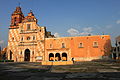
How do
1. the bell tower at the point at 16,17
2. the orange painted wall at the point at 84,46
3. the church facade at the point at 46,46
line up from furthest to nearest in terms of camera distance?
the bell tower at the point at 16,17 → the church facade at the point at 46,46 → the orange painted wall at the point at 84,46

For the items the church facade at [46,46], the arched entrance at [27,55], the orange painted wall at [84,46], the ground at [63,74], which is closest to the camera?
the ground at [63,74]

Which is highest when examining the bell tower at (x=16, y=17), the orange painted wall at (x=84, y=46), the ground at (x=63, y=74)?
the bell tower at (x=16, y=17)

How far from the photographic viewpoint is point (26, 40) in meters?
38.3

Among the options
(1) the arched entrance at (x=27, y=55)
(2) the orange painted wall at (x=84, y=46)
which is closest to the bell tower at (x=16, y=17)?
(1) the arched entrance at (x=27, y=55)

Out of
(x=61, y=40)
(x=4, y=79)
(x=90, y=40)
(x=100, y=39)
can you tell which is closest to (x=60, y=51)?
(x=61, y=40)

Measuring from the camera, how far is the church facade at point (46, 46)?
3453 cm

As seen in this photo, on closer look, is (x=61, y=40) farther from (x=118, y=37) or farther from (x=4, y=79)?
(x=4, y=79)

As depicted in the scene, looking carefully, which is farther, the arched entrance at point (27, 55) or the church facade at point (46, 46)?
the arched entrance at point (27, 55)

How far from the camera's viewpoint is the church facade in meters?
34.5

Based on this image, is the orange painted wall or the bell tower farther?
the bell tower

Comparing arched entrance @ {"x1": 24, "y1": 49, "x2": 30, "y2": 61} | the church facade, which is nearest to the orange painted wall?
the church facade

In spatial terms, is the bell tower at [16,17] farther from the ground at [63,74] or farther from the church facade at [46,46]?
the ground at [63,74]

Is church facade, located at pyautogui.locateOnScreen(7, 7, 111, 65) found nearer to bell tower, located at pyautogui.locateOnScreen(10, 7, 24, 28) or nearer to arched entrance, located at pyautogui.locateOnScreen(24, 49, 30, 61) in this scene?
arched entrance, located at pyautogui.locateOnScreen(24, 49, 30, 61)

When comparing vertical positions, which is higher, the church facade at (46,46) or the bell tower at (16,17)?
the bell tower at (16,17)
